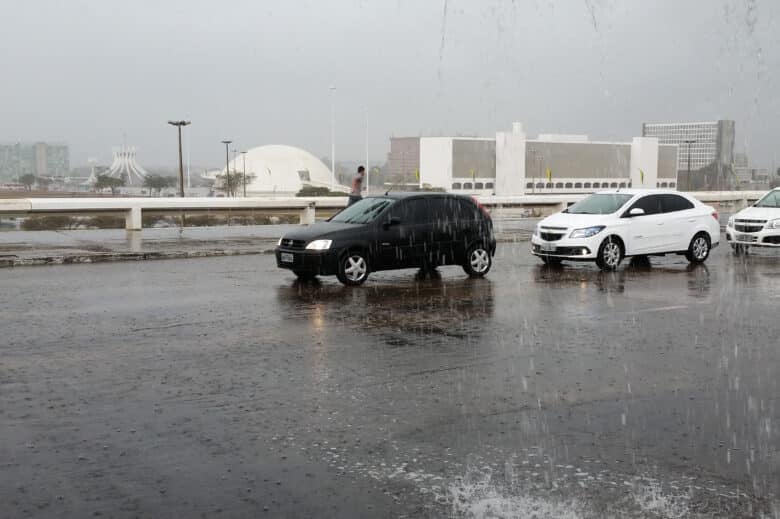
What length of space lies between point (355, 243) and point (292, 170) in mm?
Result: 183614

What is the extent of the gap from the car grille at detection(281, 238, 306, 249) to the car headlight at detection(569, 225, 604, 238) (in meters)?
5.81

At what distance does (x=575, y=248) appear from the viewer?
55.5 feet

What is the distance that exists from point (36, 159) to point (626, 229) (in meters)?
150

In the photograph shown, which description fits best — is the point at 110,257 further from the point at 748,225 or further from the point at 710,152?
the point at 710,152

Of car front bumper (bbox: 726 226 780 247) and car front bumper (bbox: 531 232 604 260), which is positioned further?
car front bumper (bbox: 726 226 780 247)

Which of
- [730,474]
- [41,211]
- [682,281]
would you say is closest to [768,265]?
[682,281]

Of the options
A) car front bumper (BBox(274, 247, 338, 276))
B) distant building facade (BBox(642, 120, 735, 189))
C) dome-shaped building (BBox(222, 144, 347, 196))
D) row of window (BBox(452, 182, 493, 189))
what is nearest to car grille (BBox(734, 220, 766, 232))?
car front bumper (BBox(274, 247, 338, 276))

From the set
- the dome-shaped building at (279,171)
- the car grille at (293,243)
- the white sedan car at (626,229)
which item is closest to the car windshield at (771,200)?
the white sedan car at (626,229)

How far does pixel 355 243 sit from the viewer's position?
14195 millimetres

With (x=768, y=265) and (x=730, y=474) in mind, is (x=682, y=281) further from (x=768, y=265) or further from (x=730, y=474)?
(x=730, y=474)

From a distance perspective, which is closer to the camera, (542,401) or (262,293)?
(542,401)

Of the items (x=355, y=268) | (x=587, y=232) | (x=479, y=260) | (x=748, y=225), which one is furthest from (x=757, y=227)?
(x=355, y=268)

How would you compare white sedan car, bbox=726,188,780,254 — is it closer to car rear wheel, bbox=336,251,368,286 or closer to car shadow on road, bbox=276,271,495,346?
car shadow on road, bbox=276,271,495,346

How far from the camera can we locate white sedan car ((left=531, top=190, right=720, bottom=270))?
55.6ft
